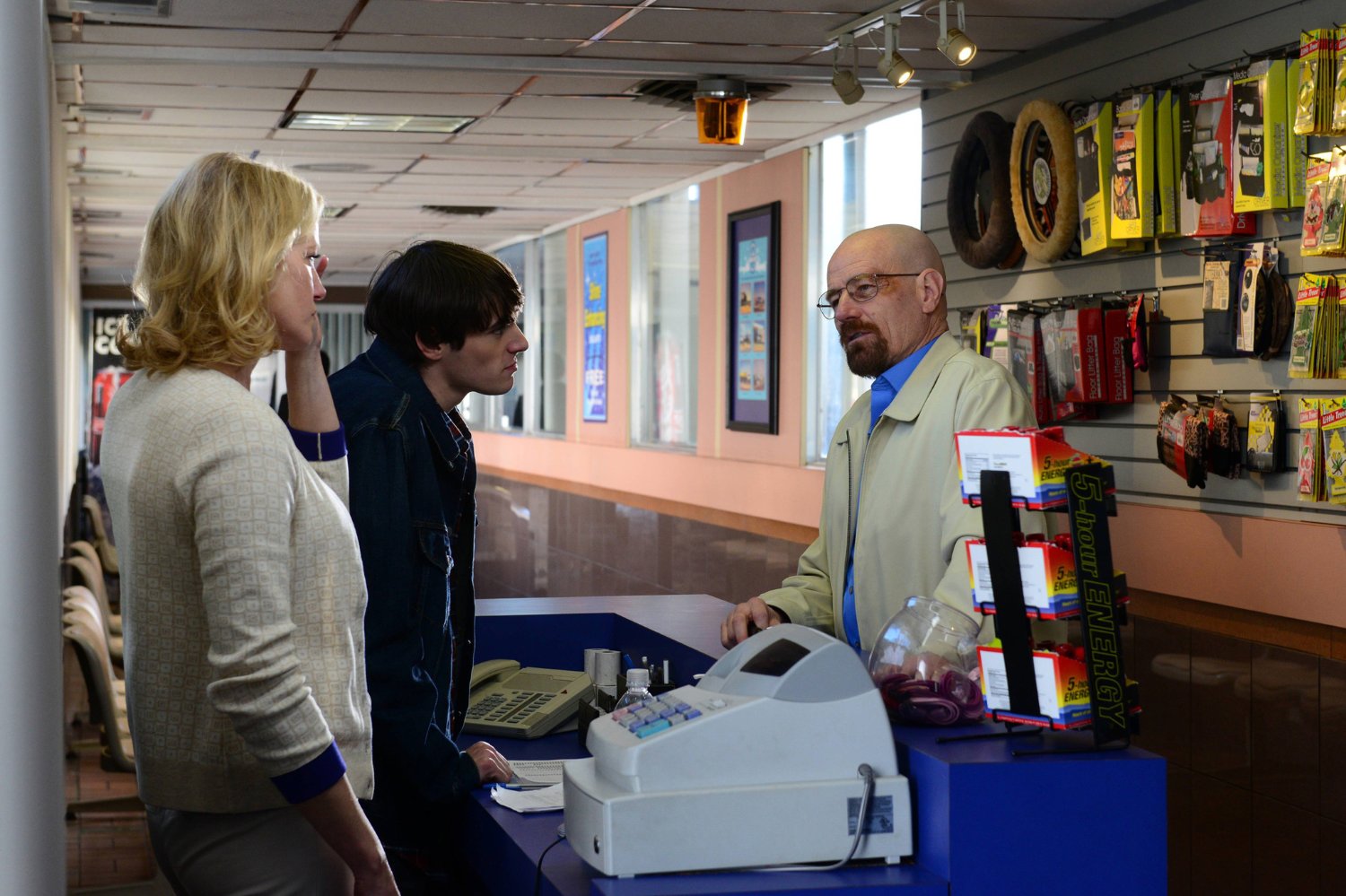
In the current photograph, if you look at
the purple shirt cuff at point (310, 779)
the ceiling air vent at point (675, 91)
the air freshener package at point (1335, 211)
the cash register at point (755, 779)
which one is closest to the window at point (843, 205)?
the ceiling air vent at point (675, 91)

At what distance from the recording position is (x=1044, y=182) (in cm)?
480

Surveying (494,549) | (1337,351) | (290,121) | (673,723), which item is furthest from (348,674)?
(494,549)

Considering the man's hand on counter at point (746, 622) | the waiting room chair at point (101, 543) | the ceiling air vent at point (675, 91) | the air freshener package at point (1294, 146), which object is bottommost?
the waiting room chair at point (101, 543)

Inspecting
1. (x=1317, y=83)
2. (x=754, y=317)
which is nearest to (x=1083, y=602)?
(x=1317, y=83)

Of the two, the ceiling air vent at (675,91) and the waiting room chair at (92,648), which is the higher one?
the ceiling air vent at (675,91)

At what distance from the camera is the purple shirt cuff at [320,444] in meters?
1.88

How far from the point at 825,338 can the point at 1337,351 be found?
3.58 metres

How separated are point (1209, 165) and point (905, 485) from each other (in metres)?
1.86

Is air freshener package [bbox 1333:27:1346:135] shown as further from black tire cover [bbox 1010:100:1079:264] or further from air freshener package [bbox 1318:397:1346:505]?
black tire cover [bbox 1010:100:1079:264]

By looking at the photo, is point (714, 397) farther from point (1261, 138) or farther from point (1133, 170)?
point (1261, 138)

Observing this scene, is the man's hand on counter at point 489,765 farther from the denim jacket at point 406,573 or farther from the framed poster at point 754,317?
the framed poster at point 754,317

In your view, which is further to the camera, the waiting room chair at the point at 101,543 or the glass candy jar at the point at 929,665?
the waiting room chair at the point at 101,543

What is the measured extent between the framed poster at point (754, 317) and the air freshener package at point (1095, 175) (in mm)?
2726

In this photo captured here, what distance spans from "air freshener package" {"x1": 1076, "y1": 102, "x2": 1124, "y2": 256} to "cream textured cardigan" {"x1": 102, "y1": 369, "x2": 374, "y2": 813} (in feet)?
11.2
